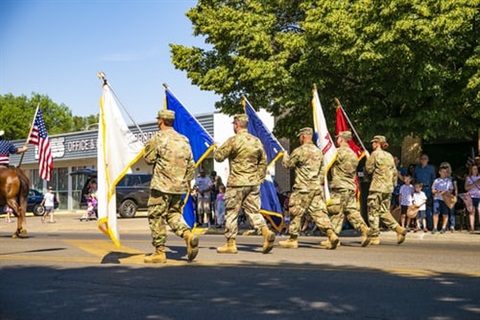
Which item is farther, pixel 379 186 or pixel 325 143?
pixel 325 143

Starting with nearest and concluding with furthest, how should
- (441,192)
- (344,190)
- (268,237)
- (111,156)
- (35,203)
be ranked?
1. (111,156)
2. (268,237)
3. (344,190)
4. (441,192)
5. (35,203)

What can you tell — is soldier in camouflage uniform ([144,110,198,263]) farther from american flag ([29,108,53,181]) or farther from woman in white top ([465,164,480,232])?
american flag ([29,108,53,181])

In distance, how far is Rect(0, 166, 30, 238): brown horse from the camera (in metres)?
14.6

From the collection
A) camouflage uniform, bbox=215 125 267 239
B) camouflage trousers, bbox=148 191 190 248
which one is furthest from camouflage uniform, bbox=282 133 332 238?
camouflage trousers, bbox=148 191 190 248

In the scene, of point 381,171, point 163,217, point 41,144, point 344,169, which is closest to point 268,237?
point 163,217

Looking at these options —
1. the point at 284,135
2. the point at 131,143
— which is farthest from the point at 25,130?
the point at 131,143

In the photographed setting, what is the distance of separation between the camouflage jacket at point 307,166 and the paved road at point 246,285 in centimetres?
130

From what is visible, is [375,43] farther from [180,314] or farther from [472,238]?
[180,314]

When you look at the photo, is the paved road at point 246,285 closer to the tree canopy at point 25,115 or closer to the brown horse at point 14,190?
the brown horse at point 14,190

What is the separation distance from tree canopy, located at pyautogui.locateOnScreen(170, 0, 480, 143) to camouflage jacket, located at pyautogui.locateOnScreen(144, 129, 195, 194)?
836cm

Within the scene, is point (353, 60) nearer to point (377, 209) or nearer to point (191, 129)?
point (377, 209)

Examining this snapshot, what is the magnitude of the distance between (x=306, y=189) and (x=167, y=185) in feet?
10.6

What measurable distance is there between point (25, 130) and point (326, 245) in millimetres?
68219

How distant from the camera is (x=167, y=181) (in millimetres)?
9133
